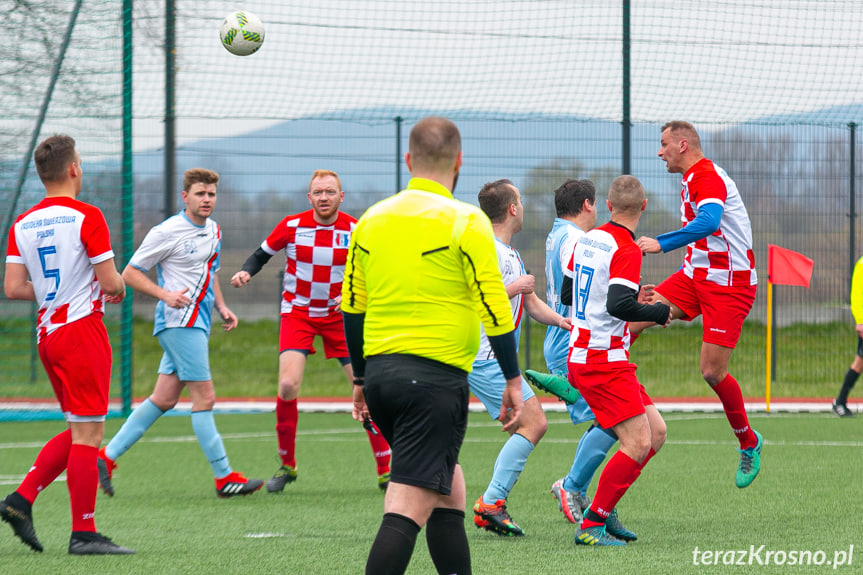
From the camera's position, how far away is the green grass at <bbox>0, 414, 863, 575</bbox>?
4.84m

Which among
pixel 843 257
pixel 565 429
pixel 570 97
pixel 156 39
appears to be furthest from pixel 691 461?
pixel 156 39

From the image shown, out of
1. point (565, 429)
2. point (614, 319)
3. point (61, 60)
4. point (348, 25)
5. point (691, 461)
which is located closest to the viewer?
point (614, 319)

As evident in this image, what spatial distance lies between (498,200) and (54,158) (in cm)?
222

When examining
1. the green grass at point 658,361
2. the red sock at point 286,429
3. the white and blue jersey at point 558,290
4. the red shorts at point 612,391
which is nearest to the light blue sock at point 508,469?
the white and blue jersey at point 558,290

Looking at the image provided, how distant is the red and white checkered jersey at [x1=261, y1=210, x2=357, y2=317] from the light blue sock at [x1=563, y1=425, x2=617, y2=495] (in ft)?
8.44

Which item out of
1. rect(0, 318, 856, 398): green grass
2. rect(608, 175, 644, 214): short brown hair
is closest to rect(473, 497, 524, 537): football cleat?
rect(608, 175, 644, 214): short brown hair

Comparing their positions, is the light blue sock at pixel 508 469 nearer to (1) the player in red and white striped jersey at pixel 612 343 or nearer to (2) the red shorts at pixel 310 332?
(1) the player in red and white striped jersey at pixel 612 343

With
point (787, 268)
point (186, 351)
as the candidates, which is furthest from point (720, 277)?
point (787, 268)

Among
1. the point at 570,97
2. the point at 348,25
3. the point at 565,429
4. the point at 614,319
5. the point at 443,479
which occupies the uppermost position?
the point at 348,25

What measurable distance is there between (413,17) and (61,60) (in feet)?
13.9

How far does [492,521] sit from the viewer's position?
5.48 metres

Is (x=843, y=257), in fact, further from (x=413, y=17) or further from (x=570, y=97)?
(x=413, y=17)

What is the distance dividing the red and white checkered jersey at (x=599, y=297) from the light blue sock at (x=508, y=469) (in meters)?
0.72

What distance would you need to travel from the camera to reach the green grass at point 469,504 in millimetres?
4844
